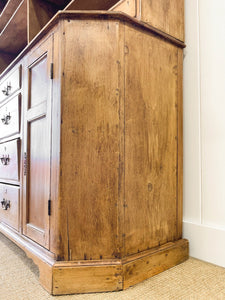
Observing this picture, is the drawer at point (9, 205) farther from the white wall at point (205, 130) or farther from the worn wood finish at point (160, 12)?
the worn wood finish at point (160, 12)

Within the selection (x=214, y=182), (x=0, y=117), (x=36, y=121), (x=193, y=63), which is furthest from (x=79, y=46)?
(x=0, y=117)

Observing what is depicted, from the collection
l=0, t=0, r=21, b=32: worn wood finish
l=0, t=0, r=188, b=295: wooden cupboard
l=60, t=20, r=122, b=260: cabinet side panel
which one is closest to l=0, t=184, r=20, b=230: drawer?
l=0, t=0, r=188, b=295: wooden cupboard

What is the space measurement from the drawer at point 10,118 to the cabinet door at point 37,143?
0.38ft

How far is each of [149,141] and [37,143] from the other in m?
0.51

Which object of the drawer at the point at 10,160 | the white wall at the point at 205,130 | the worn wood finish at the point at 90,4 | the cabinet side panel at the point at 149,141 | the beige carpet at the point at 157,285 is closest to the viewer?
the beige carpet at the point at 157,285

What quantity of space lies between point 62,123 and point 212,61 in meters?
0.75

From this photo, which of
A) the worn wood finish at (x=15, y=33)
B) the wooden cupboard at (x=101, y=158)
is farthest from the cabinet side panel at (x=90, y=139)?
the worn wood finish at (x=15, y=33)

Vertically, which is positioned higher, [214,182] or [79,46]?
[79,46]

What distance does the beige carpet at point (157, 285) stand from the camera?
863 mm

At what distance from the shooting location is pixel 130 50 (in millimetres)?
1013

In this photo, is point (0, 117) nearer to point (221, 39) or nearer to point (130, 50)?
point (130, 50)

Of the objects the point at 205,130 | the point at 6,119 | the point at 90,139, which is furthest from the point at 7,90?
the point at 205,130

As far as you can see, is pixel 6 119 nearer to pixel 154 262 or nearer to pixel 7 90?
pixel 7 90

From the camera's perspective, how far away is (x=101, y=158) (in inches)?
37.7
